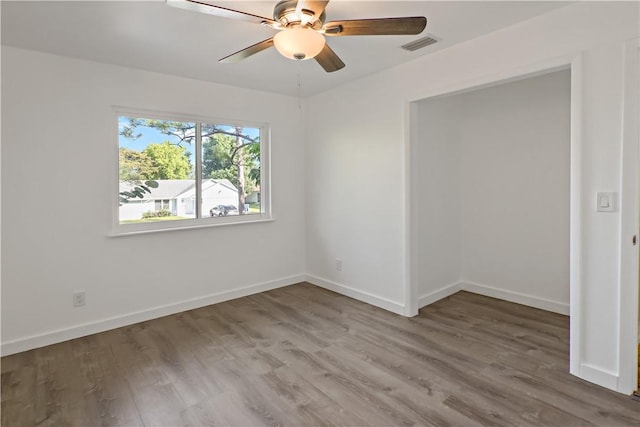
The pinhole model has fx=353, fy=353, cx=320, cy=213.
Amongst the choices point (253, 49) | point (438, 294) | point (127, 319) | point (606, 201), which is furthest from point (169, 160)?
point (606, 201)

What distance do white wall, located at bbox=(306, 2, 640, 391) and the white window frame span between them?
59 centimetres

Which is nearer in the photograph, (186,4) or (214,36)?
(186,4)

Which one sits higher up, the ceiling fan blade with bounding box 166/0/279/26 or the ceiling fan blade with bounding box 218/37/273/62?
the ceiling fan blade with bounding box 218/37/273/62

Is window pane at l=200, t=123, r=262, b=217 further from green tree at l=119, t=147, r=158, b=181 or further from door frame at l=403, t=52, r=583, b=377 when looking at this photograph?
door frame at l=403, t=52, r=583, b=377

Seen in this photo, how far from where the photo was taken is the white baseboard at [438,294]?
3.78m

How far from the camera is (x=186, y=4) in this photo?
175 centimetres

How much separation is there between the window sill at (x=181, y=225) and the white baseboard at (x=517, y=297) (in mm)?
2557

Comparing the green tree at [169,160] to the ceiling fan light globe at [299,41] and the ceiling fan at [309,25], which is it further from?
the ceiling fan light globe at [299,41]

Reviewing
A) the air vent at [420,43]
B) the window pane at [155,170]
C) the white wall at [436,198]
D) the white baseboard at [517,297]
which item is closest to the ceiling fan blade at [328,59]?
the air vent at [420,43]

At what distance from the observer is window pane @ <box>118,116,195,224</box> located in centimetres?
342

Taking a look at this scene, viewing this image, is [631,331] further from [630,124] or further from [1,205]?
[1,205]

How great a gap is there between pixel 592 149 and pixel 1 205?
4.28 m

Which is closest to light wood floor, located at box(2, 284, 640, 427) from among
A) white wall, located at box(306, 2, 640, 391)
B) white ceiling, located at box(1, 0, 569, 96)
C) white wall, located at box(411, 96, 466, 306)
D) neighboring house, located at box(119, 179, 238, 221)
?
A: white wall, located at box(306, 2, 640, 391)

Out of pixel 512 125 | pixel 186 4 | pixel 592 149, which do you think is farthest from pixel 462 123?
pixel 186 4
